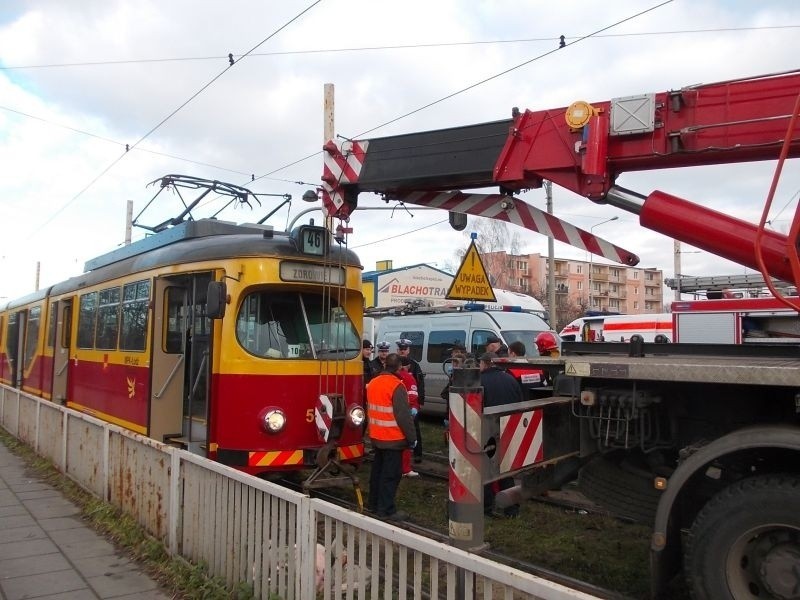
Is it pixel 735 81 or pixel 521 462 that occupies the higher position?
pixel 735 81

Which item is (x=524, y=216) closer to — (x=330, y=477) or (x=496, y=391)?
(x=496, y=391)

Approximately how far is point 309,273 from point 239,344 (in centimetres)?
112

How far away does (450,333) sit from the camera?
14.3 m

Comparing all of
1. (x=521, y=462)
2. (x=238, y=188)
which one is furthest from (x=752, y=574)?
(x=238, y=188)

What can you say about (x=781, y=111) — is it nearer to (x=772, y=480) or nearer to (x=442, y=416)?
(x=772, y=480)

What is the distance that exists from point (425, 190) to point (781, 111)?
8.89 feet

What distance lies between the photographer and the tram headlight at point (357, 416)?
7.46 m

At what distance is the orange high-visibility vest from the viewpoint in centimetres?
705

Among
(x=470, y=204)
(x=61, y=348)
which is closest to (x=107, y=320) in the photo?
(x=61, y=348)

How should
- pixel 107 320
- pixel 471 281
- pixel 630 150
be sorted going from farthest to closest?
pixel 471 281 < pixel 107 320 < pixel 630 150

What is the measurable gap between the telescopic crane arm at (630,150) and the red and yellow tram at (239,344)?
2.20 meters

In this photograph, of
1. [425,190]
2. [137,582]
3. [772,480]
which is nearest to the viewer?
[772,480]

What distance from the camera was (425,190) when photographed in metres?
5.79

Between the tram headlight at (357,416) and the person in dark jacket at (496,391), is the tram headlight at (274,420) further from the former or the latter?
the person in dark jacket at (496,391)
